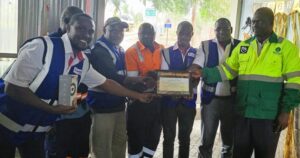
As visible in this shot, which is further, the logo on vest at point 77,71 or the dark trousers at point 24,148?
the logo on vest at point 77,71

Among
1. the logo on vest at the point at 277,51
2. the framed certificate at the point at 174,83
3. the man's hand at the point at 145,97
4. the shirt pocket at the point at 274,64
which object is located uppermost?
the logo on vest at the point at 277,51

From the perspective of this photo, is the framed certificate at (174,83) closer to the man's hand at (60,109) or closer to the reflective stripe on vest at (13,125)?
the man's hand at (60,109)

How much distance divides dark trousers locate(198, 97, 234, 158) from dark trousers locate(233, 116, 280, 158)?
0.43m

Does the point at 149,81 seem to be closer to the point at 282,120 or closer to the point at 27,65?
the point at 282,120

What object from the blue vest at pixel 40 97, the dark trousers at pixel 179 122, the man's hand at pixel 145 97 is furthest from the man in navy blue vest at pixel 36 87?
the dark trousers at pixel 179 122

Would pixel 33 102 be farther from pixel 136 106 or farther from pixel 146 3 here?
pixel 146 3

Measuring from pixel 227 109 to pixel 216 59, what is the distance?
1.90 feet

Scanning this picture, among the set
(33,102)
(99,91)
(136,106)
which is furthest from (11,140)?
(136,106)

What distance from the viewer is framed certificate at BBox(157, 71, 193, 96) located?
10.8 feet

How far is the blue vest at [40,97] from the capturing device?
208cm

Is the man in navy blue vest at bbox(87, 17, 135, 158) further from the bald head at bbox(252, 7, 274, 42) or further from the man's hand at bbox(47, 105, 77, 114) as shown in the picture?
the bald head at bbox(252, 7, 274, 42)

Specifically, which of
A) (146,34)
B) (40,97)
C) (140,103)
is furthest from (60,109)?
(146,34)

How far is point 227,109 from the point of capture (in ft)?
11.7

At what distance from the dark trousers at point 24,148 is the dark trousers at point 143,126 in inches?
53.3
